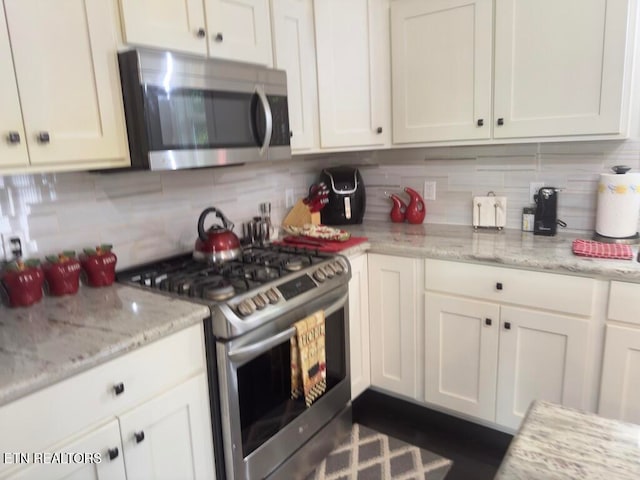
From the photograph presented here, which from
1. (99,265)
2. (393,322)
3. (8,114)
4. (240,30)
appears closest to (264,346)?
(99,265)

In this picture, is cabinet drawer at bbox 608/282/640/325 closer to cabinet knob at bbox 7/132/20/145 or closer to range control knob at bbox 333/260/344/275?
range control knob at bbox 333/260/344/275

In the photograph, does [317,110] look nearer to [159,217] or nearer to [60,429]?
[159,217]

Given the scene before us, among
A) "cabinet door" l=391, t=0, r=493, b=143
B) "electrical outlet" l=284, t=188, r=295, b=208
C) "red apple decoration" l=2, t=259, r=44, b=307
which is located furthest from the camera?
"electrical outlet" l=284, t=188, r=295, b=208

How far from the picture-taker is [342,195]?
266 cm

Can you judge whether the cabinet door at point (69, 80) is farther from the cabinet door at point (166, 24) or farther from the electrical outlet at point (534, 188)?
the electrical outlet at point (534, 188)

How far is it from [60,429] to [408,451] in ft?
5.07

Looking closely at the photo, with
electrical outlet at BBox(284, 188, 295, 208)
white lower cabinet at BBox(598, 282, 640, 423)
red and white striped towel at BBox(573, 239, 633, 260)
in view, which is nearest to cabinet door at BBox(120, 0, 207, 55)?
electrical outlet at BBox(284, 188, 295, 208)

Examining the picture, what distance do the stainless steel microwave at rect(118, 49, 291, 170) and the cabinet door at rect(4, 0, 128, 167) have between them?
57 mm

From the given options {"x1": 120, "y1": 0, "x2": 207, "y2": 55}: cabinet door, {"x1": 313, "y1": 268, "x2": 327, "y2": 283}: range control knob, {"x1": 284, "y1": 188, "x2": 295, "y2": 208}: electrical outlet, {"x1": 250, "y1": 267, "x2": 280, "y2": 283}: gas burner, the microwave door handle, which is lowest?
{"x1": 313, "y1": 268, "x2": 327, "y2": 283}: range control knob

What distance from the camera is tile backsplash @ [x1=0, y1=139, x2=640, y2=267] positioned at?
164 centimetres

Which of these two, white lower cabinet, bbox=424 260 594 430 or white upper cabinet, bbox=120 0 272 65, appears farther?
white lower cabinet, bbox=424 260 594 430

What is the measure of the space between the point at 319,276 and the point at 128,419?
0.85 meters

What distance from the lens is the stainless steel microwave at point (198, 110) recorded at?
1.48 m

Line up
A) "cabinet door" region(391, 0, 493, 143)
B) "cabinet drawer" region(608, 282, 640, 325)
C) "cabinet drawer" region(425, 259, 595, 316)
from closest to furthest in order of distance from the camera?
1. "cabinet drawer" region(608, 282, 640, 325)
2. "cabinet drawer" region(425, 259, 595, 316)
3. "cabinet door" region(391, 0, 493, 143)
